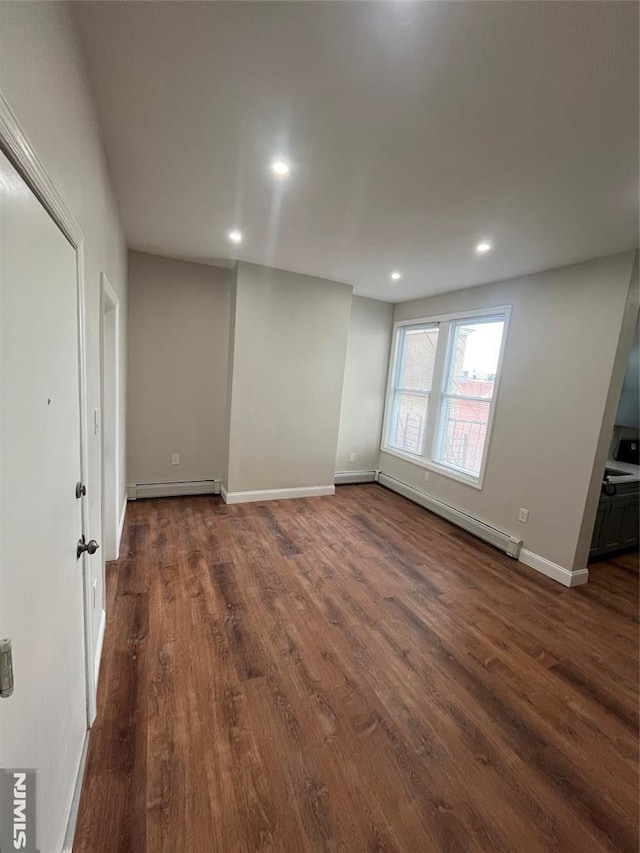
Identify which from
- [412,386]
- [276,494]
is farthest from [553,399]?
[276,494]

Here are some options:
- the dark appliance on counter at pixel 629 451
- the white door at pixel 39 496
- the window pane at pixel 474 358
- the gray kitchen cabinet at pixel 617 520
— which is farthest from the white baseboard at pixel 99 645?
the dark appliance on counter at pixel 629 451

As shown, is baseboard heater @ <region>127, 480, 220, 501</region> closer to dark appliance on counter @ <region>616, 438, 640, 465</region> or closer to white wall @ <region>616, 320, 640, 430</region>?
white wall @ <region>616, 320, 640, 430</region>

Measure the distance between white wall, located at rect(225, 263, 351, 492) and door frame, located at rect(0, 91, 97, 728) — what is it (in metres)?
2.55

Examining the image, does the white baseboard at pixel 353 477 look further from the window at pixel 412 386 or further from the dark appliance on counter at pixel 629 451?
the dark appliance on counter at pixel 629 451

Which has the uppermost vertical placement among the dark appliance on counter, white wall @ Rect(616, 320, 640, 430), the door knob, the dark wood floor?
white wall @ Rect(616, 320, 640, 430)

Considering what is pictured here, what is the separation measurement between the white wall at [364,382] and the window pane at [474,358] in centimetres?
118

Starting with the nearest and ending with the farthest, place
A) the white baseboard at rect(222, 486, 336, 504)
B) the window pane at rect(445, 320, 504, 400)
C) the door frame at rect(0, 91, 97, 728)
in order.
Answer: the door frame at rect(0, 91, 97, 728) → the window pane at rect(445, 320, 504, 400) → the white baseboard at rect(222, 486, 336, 504)

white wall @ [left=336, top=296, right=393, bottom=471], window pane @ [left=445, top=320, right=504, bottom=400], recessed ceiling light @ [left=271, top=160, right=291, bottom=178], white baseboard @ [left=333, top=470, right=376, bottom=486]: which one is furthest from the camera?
white baseboard @ [left=333, top=470, right=376, bottom=486]

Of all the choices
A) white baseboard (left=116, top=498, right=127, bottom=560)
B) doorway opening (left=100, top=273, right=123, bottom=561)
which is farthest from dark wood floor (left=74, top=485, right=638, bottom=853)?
doorway opening (left=100, top=273, right=123, bottom=561)

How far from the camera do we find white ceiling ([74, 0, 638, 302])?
1142 mm

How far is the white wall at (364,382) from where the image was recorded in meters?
5.07

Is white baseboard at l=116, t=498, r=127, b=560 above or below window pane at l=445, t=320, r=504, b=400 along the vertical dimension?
below

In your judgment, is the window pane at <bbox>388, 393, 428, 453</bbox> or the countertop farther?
the window pane at <bbox>388, 393, 428, 453</bbox>

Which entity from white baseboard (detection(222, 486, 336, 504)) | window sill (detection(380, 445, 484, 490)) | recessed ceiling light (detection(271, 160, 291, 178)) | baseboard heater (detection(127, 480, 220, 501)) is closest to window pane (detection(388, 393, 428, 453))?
Answer: window sill (detection(380, 445, 484, 490))
